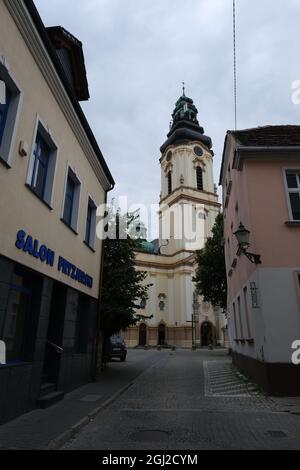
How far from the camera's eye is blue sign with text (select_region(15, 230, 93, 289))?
6.97 metres

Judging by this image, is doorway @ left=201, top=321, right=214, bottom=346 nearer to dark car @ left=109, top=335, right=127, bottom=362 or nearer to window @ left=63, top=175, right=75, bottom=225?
dark car @ left=109, top=335, right=127, bottom=362

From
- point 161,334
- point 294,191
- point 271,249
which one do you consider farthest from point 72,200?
point 161,334

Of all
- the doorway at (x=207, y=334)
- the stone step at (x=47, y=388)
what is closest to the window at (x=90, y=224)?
the stone step at (x=47, y=388)

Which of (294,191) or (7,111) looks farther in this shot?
(294,191)

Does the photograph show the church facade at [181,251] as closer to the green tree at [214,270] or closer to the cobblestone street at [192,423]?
the green tree at [214,270]

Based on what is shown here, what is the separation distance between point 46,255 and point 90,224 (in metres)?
4.62

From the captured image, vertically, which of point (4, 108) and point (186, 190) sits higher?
point (186, 190)

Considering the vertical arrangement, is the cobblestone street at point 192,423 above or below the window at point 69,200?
below

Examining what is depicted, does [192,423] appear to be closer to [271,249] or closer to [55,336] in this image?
[55,336]

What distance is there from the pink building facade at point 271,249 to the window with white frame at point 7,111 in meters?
7.06

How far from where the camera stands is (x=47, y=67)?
26.7ft

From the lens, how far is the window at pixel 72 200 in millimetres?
10219

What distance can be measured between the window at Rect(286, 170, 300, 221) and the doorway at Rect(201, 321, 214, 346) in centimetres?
4273

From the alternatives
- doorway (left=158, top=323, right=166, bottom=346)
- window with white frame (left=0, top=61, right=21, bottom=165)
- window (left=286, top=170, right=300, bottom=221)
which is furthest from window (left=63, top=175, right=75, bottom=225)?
doorway (left=158, top=323, right=166, bottom=346)
